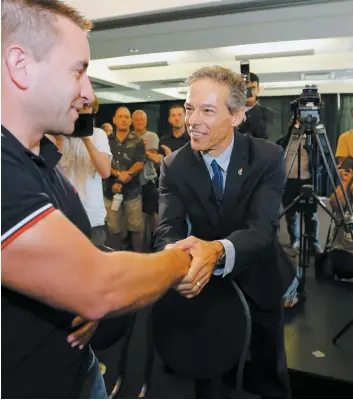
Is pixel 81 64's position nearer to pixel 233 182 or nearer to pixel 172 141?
pixel 233 182

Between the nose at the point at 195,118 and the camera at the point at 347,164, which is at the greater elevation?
the nose at the point at 195,118

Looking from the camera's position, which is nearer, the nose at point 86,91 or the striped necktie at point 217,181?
the nose at point 86,91

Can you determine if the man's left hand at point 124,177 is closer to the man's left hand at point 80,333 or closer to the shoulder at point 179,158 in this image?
the shoulder at point 179,158

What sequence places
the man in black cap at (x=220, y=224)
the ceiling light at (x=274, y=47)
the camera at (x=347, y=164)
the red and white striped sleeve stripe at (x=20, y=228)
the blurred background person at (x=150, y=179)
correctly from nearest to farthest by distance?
the red and white striped sleeve stripe at (x=20, y=228) → the man in black cap at (x=220, y=224) → the camera at (x=347, y=164) → the ceiling light at (x=274, y=47) → the blurred background person at (x=150, y=179)

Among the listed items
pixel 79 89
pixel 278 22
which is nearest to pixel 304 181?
pixel 278 22

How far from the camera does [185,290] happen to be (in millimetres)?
924

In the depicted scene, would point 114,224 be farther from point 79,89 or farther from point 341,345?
point 79,89

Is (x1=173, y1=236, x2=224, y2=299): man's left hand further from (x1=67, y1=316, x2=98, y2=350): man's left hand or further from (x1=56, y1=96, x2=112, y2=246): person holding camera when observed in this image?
(x1=56, y1=96, x2=112, y2=246): person holding camera

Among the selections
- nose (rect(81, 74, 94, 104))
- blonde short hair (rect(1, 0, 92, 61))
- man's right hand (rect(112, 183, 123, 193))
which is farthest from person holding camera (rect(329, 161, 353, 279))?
blonde short hair (rect(1, 0, 92, 61))

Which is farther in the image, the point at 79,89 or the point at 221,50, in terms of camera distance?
the point at 221,50

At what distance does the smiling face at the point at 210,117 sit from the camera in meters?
1.44

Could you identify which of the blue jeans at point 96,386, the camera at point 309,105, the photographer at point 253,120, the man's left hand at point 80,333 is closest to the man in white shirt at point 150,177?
the photographer at point 253,120

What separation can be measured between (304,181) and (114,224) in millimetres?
1495

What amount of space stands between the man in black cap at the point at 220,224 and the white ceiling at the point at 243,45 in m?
1.11
